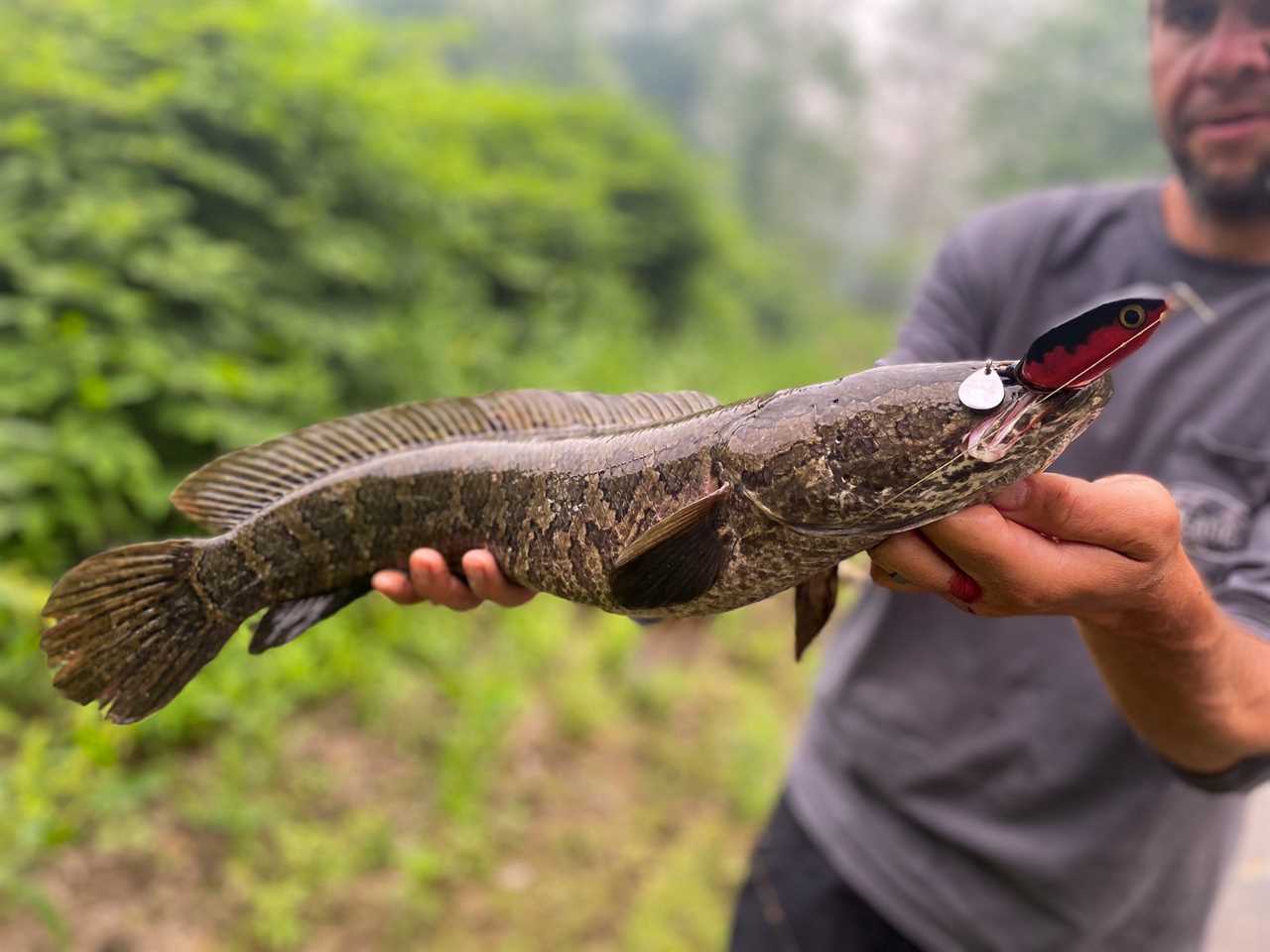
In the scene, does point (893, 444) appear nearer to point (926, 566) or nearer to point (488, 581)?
point (926, 566)

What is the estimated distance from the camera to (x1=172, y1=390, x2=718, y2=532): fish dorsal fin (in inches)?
83.7

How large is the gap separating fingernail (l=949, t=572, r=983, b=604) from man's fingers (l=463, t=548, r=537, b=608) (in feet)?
3.25

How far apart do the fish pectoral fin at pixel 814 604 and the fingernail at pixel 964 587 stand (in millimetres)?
337

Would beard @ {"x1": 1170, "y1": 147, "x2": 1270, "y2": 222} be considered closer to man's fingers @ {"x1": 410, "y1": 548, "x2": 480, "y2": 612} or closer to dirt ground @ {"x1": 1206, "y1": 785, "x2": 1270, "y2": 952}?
dirt ground @ {"x1": 1206, "y1": 785, "x2": 1270, "y2": 952}

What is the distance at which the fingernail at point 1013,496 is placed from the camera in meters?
1.43

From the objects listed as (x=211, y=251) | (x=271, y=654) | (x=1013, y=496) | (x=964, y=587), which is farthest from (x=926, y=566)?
(x=211, y=251)

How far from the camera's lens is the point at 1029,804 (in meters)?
2.32

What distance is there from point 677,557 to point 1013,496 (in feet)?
1.93

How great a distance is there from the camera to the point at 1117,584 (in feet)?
4.71

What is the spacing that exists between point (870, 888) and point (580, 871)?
231 centimetres

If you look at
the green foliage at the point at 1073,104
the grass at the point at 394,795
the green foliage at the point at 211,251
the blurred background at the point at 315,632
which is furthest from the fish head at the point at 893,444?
the green foliage at the point at 1073,104

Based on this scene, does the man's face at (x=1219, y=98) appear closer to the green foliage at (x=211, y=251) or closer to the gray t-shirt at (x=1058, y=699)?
the gray t-shirt at (x=1058, y=699)

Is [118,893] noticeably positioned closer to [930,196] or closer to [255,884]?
[255,884]

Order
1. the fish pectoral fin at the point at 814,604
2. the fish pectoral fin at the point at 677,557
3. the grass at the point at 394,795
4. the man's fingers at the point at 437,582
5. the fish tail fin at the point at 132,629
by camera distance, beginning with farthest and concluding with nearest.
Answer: the grass at the point at 394,795, the man's fingers at the point at 437,582, the fish tail fin at the point at 132,629, the fish pectoral fin at the point at 814,604, the fish pectoral fin at the point at 677,557
